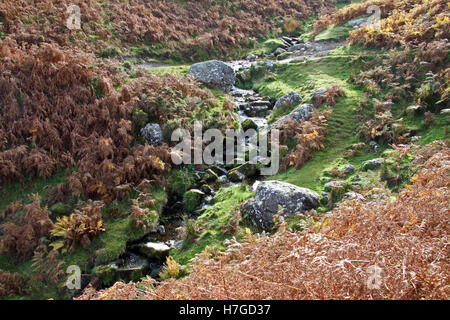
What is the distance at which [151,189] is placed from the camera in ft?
37.1

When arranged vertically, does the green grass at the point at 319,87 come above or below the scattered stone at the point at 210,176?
above

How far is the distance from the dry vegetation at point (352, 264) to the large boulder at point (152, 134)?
25.7 feet

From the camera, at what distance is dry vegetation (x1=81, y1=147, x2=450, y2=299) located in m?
3.65

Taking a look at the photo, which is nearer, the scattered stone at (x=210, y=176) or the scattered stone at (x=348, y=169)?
the scattered stone at (x=348, y=169)

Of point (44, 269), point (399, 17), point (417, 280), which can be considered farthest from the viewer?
point (399, 17)

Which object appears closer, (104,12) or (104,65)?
(104,65)

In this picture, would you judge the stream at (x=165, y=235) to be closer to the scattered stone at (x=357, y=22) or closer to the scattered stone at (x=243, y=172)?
the scattered stone at (x=243, y=172)

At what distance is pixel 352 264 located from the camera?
4.06 meters

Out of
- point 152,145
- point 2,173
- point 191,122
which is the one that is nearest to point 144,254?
point 152,145

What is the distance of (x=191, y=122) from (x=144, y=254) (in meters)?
6.58

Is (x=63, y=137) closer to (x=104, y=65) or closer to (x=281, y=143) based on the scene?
(x=104, y=65)

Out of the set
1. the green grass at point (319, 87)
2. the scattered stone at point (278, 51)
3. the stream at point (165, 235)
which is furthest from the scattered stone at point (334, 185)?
the scattered stone at point (278, 51)

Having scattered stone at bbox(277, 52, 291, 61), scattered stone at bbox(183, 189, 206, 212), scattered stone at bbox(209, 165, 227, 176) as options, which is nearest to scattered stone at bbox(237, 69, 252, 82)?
scattered stone at bbox(277, 52, 291, 61)

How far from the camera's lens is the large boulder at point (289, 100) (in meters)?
14.9
